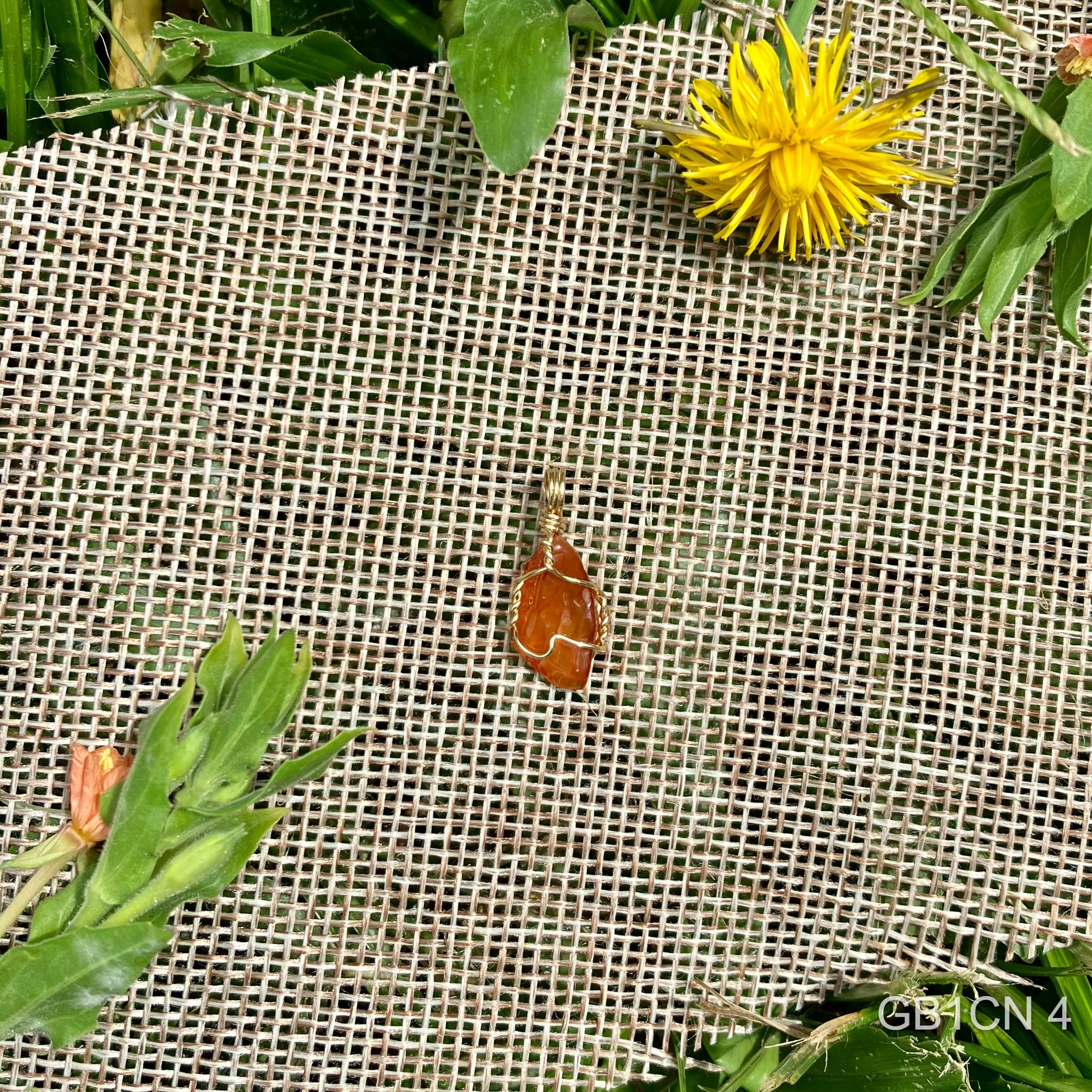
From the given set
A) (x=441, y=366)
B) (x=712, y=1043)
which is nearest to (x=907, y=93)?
(x=441, y=366)

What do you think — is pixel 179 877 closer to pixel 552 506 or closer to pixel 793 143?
pixel 552 506

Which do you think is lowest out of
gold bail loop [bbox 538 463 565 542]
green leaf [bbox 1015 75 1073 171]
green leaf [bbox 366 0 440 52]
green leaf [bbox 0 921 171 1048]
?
green leaf [bbox 0 921 171 1048]

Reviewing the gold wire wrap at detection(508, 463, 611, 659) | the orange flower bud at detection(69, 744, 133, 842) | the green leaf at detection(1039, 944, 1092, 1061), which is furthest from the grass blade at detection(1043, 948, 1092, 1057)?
the orange flower bud at detection(69, 744, 133, 842)

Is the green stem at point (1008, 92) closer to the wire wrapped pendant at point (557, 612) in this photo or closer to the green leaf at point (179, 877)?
the wire wrapped pendant at point (557, 612)

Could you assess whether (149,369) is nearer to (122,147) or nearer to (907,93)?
(122,147)

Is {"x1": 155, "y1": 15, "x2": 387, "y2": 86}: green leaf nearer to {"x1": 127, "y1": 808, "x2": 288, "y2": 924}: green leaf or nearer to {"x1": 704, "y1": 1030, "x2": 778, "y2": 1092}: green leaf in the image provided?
{"x1": 127, "y1": 808, "x2": 288, "y2": 924}: green leaf

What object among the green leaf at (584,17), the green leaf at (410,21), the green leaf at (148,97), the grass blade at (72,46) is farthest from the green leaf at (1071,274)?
the grass blade at (72,46)
